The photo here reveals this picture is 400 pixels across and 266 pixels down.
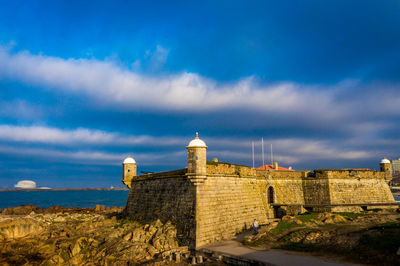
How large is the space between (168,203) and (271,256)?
30.1 feet

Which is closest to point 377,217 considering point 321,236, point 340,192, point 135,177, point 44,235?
point 340,192

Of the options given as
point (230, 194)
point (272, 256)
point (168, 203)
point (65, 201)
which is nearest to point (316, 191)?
point (230, 194)

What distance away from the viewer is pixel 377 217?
68.6 feet

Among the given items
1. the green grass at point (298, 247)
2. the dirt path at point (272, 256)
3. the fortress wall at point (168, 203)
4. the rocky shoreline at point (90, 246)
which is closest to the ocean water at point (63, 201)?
the fortress wall at point (168, 203)

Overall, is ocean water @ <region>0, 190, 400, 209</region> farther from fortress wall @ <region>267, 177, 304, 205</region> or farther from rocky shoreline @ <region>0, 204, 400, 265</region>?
fortress wall @ <region>267, 177, 304, 205</region>

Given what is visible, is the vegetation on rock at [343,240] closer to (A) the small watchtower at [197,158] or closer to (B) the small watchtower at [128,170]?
(A) the small watchtower at [197,158]

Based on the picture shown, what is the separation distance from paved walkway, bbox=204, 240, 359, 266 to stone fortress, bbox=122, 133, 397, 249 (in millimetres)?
1674

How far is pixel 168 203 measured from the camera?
65.9 ft

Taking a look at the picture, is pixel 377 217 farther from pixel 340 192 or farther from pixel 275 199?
pixel 275 199

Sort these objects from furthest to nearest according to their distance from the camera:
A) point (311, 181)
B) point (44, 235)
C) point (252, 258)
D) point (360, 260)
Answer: point (311, 181), point (44, 235), point (252, 258), point (360, 260)

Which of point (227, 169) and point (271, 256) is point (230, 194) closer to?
point (227, 169)

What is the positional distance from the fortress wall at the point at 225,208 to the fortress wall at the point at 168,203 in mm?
694

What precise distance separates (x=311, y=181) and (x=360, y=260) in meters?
17.5

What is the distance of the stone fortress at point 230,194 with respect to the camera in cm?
1762
